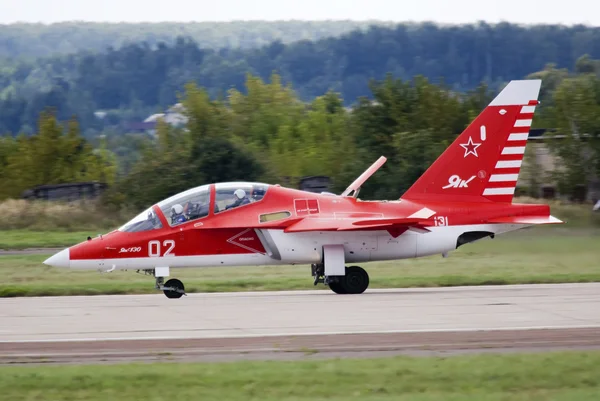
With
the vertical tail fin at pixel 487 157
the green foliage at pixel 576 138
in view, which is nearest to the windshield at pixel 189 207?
the vertical tail fin at pixel 487 157

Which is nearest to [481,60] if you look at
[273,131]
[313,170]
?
[273,131]

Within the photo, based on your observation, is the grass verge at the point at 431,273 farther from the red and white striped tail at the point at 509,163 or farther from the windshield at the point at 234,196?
the windshield at the point at 234,196

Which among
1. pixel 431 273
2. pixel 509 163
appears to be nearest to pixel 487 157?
pixel 509 163

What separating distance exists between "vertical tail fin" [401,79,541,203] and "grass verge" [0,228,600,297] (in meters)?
2.07

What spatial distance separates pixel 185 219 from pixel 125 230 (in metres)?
1.11

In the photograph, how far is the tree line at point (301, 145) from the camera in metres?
39.6

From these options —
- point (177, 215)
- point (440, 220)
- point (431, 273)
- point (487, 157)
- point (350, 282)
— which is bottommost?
point (431, 273)

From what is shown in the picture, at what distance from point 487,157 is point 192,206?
573 cm

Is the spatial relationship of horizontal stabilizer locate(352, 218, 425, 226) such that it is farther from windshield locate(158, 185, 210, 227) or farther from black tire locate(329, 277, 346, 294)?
windshield locate(158, 185, 210, 227)

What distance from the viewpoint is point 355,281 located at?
1897 cm

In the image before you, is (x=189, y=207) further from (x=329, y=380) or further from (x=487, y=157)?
(x=329, y=380)

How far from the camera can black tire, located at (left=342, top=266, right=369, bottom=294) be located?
18953 millimetres

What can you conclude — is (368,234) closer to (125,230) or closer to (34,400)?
(125,230)

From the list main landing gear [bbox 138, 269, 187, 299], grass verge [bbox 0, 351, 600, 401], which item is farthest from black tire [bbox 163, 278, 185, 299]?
grass verge [bbox 0, 351, 600, 401]
